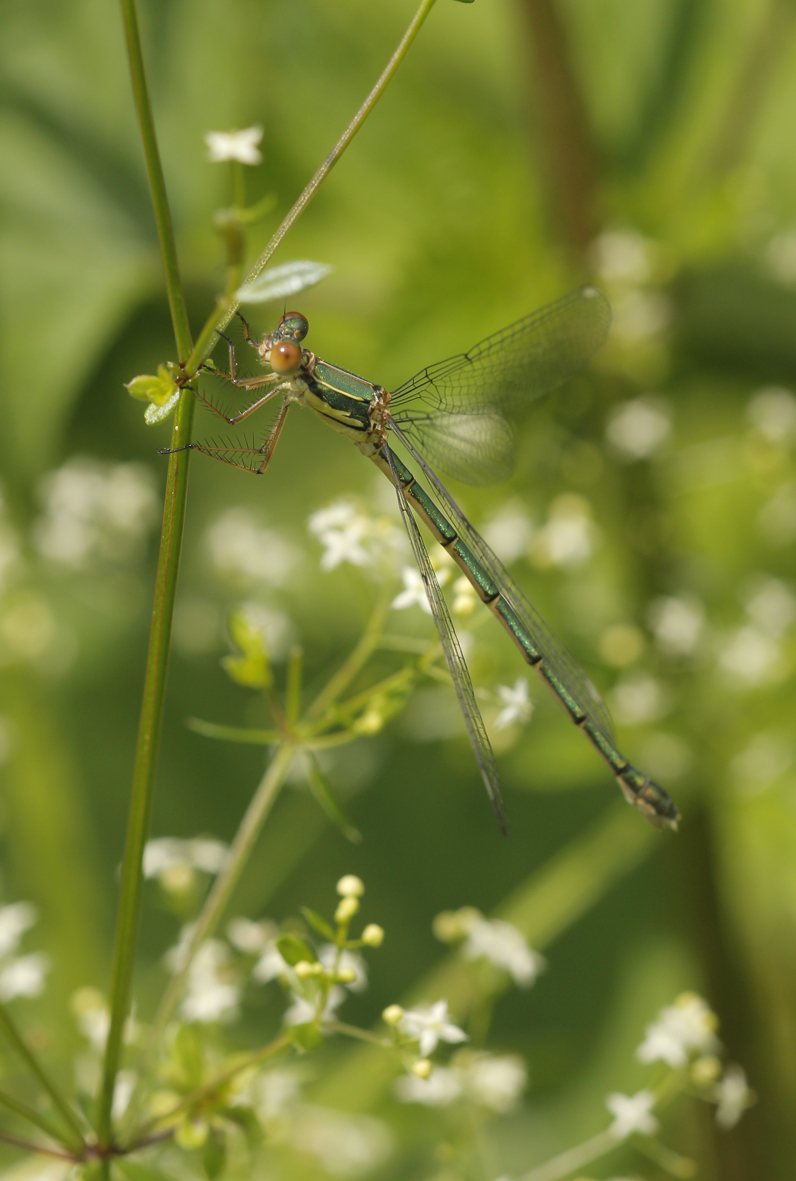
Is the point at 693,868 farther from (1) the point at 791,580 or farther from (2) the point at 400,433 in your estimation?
(2) the point at 400,433

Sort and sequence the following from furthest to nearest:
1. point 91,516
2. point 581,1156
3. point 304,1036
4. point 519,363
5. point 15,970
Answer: point 91,516 → point 519,363 → point 15,970 → point 581,1156 → point 304,1036

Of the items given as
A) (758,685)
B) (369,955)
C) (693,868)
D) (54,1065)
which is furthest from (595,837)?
(54,1065)

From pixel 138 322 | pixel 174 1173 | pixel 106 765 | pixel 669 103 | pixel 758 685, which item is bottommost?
pixel 174 1173

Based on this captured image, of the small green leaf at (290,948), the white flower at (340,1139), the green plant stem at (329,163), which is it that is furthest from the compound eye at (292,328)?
the white flower at (340,1139)

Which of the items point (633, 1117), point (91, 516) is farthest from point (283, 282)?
point (91, 516)

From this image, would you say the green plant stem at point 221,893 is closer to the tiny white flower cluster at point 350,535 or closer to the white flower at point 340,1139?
the tiny white flower cluster at point 350,535

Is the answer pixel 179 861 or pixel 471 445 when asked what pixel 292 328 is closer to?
pixel 471 445

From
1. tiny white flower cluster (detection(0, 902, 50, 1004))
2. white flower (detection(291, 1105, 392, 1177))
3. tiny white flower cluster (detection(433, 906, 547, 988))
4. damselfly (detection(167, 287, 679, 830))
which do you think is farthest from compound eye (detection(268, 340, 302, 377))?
white flower (detection(291, 1105, 392, 1177))
